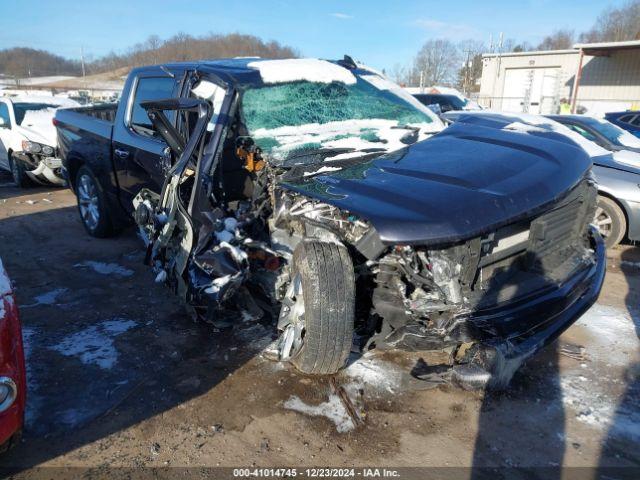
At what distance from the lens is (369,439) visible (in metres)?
2.52

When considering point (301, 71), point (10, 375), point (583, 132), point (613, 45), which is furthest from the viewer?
point (613, 45)

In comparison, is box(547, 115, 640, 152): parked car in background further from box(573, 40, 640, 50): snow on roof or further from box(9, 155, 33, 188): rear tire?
box(573, 40, 640, 50): snow on roof

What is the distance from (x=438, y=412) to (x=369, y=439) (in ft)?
1.56

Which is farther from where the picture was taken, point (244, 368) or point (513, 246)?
Result: point (244, 368)

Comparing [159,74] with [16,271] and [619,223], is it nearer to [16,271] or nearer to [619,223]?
[16,271]

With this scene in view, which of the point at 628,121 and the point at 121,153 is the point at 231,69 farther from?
the point at 628,121

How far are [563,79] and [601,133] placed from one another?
915 inches

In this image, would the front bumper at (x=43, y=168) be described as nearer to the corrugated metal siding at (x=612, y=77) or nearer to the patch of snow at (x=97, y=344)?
the patch of snow at (x=97, y=344)

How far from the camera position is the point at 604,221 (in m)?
5.32

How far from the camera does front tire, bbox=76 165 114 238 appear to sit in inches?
205

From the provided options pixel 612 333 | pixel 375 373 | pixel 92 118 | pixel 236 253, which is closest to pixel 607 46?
pixel 612 333

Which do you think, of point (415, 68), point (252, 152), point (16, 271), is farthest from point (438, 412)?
point (415, 68)

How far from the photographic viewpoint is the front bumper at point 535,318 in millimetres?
2418

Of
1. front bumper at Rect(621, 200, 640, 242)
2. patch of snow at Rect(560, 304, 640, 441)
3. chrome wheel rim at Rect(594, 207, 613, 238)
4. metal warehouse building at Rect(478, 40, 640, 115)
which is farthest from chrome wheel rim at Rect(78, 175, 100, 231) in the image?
metal warehouse building at Rect(478, 40, 640, 115)
